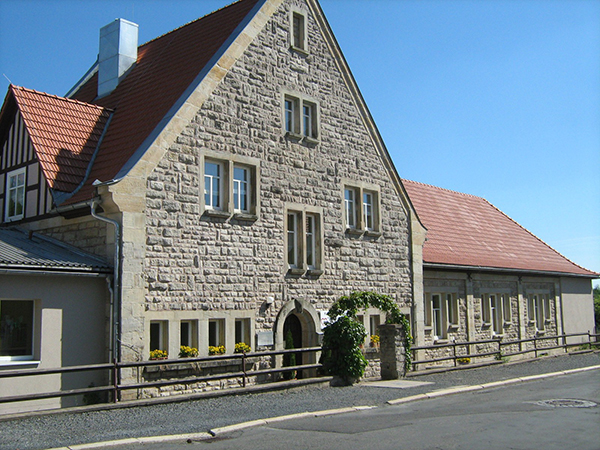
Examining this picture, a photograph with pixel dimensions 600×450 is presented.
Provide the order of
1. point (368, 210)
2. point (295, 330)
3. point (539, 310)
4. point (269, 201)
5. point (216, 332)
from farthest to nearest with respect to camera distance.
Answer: point (539, 310)
point (368, 210)
point (295, 330)
point (269, 201)
point (216, 332)

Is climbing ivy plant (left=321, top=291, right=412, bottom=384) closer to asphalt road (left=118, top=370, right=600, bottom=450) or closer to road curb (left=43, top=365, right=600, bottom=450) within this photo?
road curb (left=43, top=365, right=600, bottom=450)

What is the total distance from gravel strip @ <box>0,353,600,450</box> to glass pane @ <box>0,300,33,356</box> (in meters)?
2.73

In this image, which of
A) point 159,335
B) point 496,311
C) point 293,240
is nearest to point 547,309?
point 496,311

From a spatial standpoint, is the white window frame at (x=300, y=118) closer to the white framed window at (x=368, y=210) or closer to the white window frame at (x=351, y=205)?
the white window frame at (x=351, y=205)

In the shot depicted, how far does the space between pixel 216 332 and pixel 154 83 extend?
24.0 ft

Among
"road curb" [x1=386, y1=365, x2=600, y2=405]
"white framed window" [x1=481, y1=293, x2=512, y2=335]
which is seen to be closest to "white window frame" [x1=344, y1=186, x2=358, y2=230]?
"road curb" [x1=386, y1=365, x2=600, y2=405]

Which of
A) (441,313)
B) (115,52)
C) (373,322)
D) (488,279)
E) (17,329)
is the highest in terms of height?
(115,52)

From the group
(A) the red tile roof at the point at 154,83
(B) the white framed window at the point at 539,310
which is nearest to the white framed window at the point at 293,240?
(A) the red tile roof at the point at 154,83

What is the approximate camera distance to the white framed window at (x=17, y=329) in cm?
1364

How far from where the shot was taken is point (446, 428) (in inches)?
394

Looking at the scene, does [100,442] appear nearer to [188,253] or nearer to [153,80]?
[188,253]

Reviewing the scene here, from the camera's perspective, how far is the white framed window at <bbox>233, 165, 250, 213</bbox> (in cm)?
1731

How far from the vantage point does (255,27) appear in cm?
1817

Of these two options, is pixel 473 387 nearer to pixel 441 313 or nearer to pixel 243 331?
pixel 243 331
